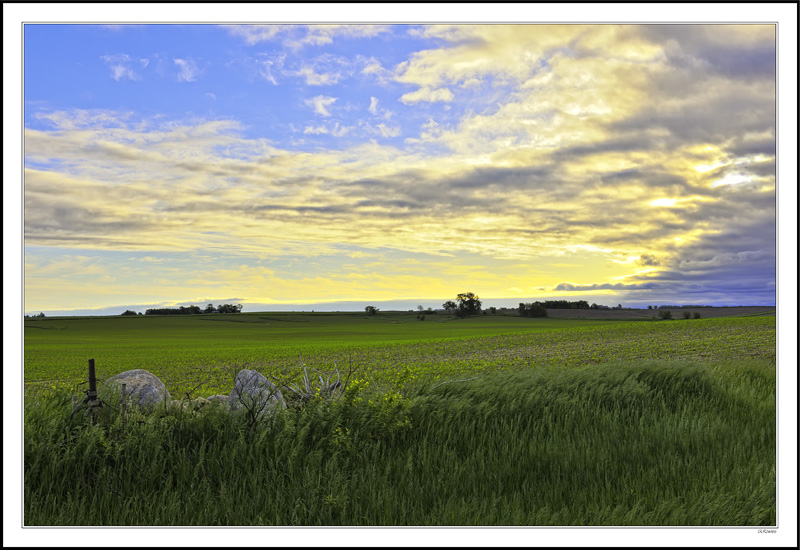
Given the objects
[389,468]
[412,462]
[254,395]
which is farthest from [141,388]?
[412,462]

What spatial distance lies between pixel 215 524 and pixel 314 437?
172cm

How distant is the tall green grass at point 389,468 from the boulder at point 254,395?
0.23 meters

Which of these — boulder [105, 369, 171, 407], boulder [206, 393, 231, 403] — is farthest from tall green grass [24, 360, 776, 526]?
boulder [105, 369, 171, 407]

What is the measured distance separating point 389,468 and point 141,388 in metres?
3.87

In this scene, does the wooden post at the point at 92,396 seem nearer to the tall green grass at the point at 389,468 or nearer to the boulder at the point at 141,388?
the tall green grass at the point at 389,468

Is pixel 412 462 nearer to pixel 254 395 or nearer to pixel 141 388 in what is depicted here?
pixel 254 395

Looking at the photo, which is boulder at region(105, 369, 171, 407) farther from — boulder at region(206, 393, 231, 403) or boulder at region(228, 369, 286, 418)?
boulder at region(228, 369, 286, 418)

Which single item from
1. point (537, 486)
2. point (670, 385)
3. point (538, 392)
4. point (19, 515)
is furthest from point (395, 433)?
point (670, 385)

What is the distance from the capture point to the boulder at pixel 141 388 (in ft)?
21.9

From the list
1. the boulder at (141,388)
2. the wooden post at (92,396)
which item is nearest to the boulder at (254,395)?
the boulder at (141,388)

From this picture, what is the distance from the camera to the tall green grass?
4945 mm

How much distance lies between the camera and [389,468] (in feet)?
18.9

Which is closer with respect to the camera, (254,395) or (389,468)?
(389,468)

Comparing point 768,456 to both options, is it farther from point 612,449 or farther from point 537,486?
point 537,486
